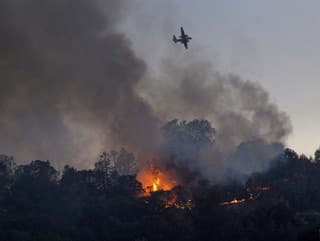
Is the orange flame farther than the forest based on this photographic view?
Yes

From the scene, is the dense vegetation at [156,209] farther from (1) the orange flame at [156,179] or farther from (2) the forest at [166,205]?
(1) the orange flame at [156,179]

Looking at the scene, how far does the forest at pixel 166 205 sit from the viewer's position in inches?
4230

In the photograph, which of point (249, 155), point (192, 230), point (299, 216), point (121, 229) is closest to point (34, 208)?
point (121, 229)

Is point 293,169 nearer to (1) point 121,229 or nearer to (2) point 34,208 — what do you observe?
(1) point 121,229

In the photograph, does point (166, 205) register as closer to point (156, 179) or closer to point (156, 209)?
point (156, 209)

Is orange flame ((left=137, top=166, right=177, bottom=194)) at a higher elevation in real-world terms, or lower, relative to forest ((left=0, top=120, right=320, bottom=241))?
higher

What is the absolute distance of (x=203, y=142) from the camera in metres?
192

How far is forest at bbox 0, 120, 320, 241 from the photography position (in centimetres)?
10744

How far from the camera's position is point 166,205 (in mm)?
127250

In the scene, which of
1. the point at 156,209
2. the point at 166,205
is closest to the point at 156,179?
the point at 166,205

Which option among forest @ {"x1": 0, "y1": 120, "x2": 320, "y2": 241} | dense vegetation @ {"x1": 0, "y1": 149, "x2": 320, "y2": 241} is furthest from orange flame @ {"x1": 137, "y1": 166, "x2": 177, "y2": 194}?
dense vegetation @ {"x1": 0, "y1": 149, "x2": 320, "y2": 241}

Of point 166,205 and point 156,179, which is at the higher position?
point 156,179

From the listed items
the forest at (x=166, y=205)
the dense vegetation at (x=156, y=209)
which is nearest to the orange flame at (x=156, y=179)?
the forest at (x=166, y=205)

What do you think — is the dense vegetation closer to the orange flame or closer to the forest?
the forest
